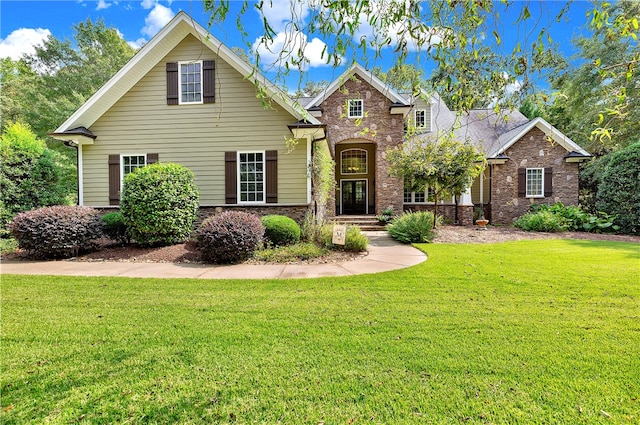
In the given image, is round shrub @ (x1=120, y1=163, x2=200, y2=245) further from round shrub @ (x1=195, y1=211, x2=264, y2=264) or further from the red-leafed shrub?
round shrub @ (x1=195, y1=211, x2=264, y2=264)

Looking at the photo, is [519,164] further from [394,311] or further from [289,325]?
[289,325]

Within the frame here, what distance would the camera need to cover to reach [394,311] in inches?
151

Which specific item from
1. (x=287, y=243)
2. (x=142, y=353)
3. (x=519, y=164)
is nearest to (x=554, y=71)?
(x=142, y=353)

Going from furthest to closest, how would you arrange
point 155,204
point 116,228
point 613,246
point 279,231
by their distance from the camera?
point 613,246 < point 116,228 < point 279,231 < point 155,204

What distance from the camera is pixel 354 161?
1598 cm

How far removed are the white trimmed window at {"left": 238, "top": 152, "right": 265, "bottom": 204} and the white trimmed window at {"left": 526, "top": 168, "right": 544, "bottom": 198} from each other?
13.6 metres

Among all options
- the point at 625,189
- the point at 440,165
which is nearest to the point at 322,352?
the point at 440,165

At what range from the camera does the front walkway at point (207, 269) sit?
570 cm

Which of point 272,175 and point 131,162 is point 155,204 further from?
point 131,162

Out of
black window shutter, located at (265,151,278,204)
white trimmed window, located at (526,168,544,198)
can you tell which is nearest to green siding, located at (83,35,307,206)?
black window shutter, located at (265,151,278,204)

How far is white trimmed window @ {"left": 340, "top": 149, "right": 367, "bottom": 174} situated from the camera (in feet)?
52.2

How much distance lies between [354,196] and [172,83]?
1013 cm

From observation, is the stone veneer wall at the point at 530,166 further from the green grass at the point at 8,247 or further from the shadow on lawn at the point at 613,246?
the green grass at the point at 8,247

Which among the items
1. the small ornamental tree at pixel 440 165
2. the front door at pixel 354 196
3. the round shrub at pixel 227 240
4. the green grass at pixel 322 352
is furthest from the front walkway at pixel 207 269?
the front door at pixel 354 196
